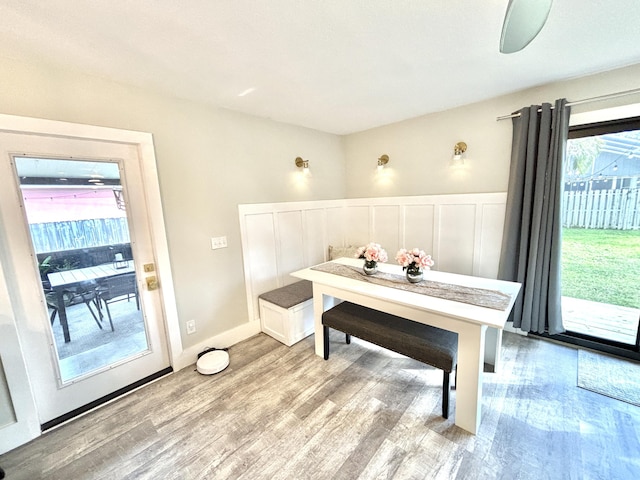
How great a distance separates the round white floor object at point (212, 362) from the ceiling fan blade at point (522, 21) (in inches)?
113

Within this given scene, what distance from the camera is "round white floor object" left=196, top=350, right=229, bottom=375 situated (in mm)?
2271

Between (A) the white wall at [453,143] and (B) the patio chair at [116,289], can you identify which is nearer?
Answer: (B) the patio chair at [116,289]

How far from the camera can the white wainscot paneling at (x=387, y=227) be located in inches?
136

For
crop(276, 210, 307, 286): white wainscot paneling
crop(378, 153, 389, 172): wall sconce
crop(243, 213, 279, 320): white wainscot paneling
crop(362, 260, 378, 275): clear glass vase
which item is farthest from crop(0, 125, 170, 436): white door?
crop(378, 153, 389, 172): wall sconce

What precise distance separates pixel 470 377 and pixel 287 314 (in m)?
1.64

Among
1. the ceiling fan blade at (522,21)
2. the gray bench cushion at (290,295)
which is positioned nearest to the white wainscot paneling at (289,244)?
the gray bench cushion at (290,295)

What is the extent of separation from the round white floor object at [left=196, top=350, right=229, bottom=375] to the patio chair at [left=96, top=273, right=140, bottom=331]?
729 millimetres

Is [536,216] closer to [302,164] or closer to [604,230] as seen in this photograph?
[604,230]

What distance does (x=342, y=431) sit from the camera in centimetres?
168

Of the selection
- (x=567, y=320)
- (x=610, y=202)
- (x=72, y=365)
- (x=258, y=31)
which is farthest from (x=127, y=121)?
(x=567, y=320)

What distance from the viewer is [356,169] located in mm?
3865

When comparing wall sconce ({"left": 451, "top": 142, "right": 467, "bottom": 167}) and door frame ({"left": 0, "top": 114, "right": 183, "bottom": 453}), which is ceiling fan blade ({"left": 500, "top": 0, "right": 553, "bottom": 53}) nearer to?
wall sconce ({"left": 451, "top": 142, "right": 467, "bottom": 167})

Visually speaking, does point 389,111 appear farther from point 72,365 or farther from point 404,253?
point 72,365

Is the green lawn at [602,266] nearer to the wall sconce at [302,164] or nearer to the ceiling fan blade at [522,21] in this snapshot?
the ceiling fan blade at [522,21]
